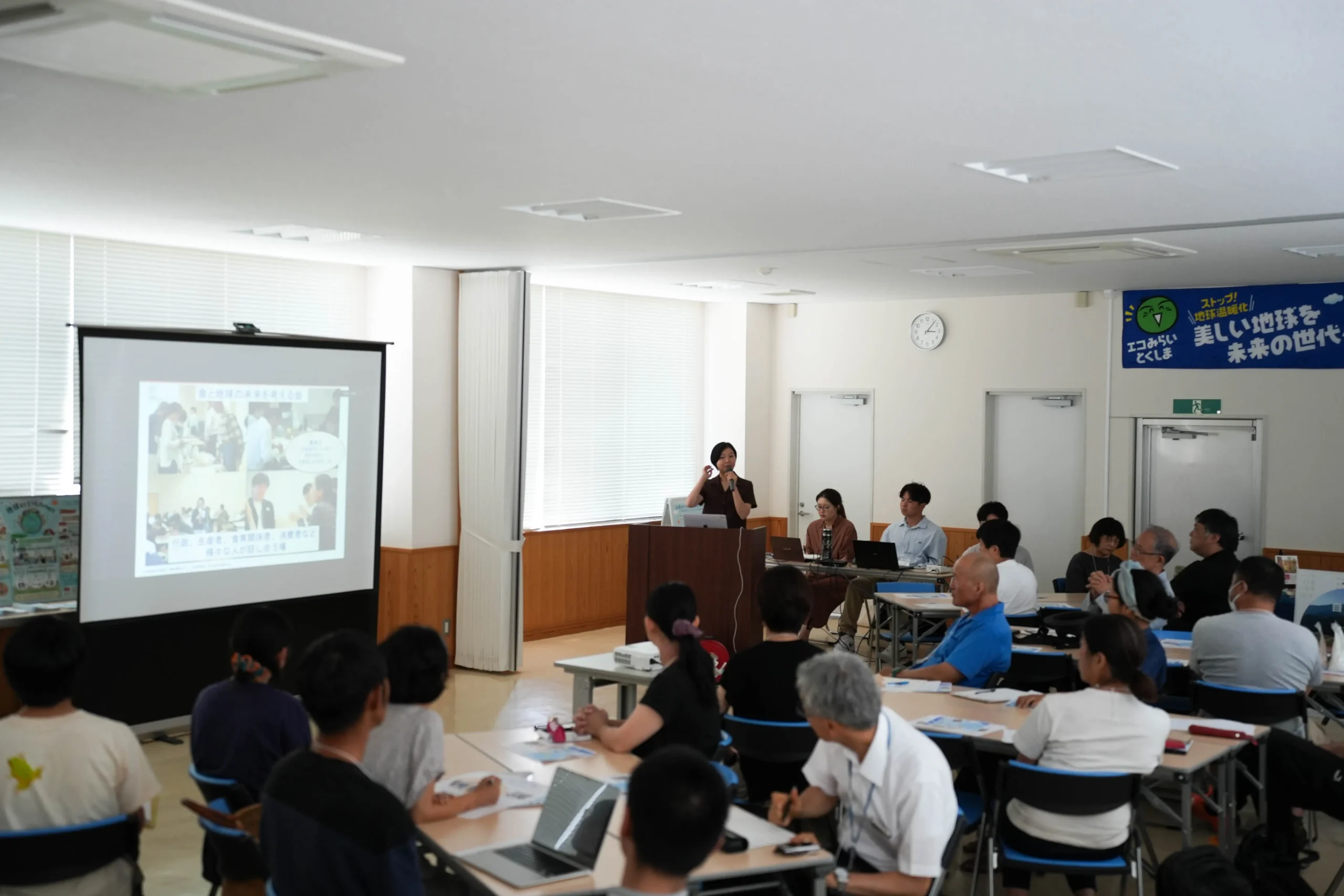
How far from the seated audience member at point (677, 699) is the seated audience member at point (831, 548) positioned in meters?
5.68

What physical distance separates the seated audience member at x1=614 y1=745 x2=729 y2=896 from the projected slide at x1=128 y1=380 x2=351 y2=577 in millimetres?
5444

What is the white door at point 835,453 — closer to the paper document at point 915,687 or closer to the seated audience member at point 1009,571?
the seated audience member at point 1009,571

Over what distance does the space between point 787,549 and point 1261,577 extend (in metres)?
4.39

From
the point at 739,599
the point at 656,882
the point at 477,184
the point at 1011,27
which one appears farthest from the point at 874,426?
the point at 656,882

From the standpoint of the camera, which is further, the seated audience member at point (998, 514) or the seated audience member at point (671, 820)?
the seated audience member at point (998, 514)

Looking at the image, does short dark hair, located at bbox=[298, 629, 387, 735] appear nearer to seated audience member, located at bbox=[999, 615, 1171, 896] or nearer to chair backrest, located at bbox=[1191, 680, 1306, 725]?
seated audience member, located at bbox=[999, 615, 1171, 896]

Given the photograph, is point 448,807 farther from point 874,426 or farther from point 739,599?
point 874,426

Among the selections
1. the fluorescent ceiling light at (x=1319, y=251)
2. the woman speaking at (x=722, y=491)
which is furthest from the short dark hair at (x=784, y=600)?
the woman speaking at (x=722, y=491)

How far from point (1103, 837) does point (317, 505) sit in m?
5.35

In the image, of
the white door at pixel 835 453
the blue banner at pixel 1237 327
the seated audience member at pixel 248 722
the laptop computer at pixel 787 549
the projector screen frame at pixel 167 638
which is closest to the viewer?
the seated audience member at pixel 248 722

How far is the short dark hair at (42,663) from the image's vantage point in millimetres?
3434

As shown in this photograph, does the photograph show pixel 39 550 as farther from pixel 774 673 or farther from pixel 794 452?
pixel 794 452

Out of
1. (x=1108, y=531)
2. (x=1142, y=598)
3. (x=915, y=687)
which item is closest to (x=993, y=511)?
(x=1108, y=531)

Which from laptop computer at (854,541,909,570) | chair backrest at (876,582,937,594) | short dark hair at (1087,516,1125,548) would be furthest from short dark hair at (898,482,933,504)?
short dark hair at (1087,516,1125,548)
